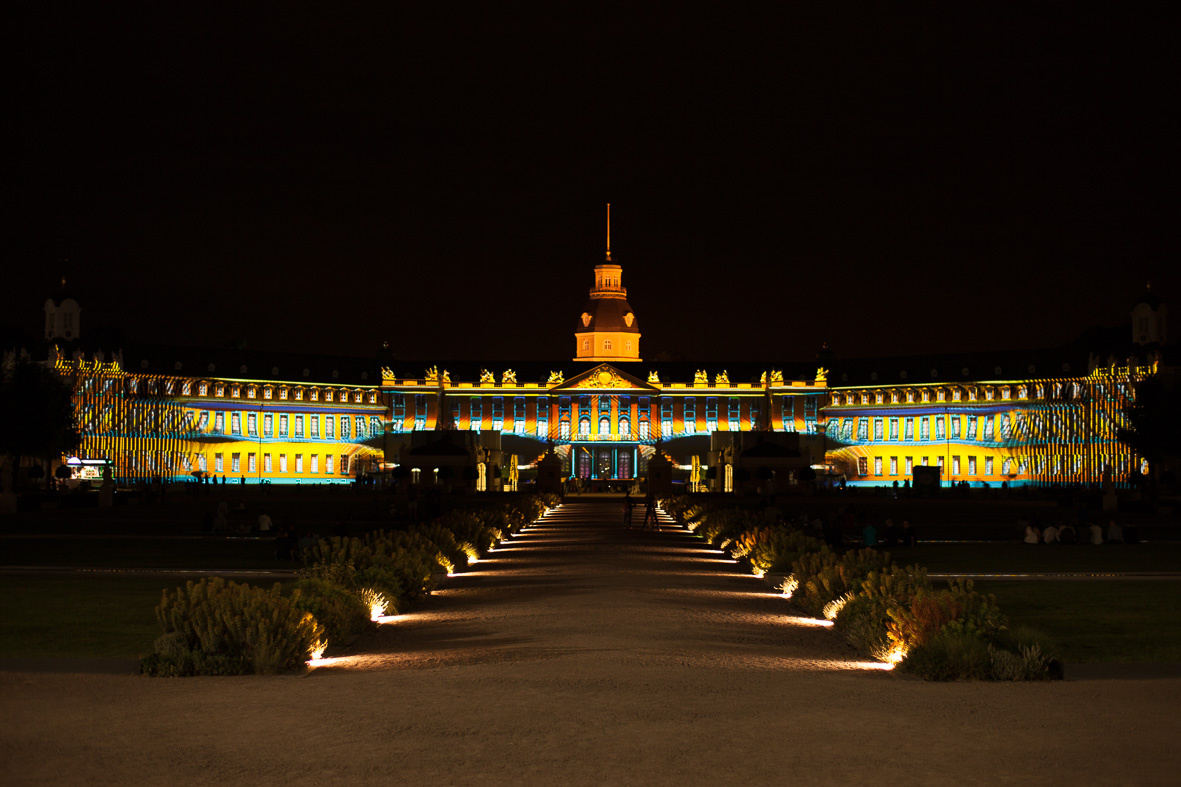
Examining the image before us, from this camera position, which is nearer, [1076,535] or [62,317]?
[1076,535]

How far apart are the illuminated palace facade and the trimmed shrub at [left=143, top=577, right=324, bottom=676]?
4338 inches

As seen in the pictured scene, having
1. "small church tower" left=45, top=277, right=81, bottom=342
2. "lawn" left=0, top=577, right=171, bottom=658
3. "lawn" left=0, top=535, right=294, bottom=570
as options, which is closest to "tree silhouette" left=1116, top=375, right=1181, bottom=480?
"lawn" left=0, top=535, right=294, bottom=570

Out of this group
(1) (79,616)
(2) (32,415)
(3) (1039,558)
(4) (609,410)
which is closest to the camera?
(1) (79,616)

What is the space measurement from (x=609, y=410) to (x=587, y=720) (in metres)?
165

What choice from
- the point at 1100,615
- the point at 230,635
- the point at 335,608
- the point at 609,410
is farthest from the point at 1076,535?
the point at 609,410

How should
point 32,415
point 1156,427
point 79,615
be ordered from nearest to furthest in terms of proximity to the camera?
1. point 79,615
2. point 32,415
3. point 1156,427

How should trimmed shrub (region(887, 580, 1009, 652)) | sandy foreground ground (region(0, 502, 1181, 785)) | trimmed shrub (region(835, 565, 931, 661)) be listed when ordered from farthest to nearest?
trimmed shrub (region(835, 565, 931, 661))
trimmed shrub (region(887, 580, 1009, 652))
sandy foreground ground (region(0, 502, 1181, 785))

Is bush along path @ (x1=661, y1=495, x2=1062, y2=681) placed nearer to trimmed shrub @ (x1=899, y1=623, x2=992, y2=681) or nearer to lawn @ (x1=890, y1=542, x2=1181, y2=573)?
trimmed shrub @ (x1=899, y1=623, x2=992, y2=681)

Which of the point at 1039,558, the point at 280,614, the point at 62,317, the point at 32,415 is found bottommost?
the point at 1039,558

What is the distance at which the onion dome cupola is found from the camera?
194 metres

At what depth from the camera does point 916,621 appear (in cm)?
1847

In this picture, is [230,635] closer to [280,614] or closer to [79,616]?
[280,614]

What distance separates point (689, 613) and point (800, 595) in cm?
310

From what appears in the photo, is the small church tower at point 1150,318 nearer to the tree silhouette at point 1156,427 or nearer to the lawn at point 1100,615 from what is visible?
the tree silhouette at point 1156,427
